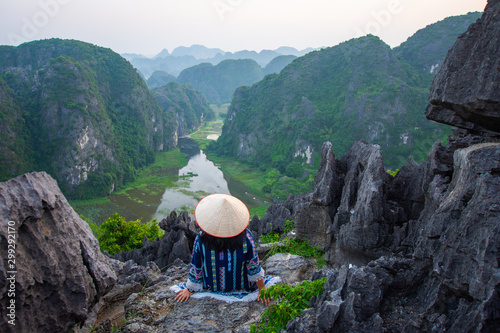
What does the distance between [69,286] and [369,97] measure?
59464 mm

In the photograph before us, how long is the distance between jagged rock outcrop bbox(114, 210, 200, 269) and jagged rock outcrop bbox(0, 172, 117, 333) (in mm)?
4417

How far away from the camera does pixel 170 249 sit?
390 inches

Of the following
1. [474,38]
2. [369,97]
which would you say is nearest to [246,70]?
[369,97]

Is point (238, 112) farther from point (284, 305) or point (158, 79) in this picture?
point (158, 79)

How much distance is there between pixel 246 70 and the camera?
579ft

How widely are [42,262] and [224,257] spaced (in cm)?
227

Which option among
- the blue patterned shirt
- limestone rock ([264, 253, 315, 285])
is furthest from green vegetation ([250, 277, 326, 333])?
limestone rock ([264, 253, 315, 285])

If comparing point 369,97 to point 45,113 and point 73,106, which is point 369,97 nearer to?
point 73,106

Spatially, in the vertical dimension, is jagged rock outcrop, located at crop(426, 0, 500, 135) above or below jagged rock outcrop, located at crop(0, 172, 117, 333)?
above

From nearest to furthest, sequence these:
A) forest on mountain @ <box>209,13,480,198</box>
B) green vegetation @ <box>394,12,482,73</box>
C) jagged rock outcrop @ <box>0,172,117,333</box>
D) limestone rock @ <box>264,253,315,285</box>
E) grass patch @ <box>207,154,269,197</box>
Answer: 1. jagged rock outcrop @ <box>0,172,117,333</box>
2. limestone rock @ <box>264,253,315,285</box>
3. grass patch @ <box>207,154,269,197</box>
4. forest on mountain @ <box>209,13,480,198</box>
5. green vegetation @ <box>394,12,482,73</box>

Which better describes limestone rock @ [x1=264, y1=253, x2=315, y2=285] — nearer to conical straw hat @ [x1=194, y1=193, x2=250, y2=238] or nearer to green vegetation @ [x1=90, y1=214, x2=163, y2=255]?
conical straw hat @ [x1=194, y1=193, x2=250, y2=238]

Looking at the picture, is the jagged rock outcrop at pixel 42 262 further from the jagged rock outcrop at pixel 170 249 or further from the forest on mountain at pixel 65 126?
the forest on mountain at pixel 65 126

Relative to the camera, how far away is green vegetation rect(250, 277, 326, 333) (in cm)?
377

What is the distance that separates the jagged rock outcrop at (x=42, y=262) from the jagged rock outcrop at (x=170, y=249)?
14.5 ft
